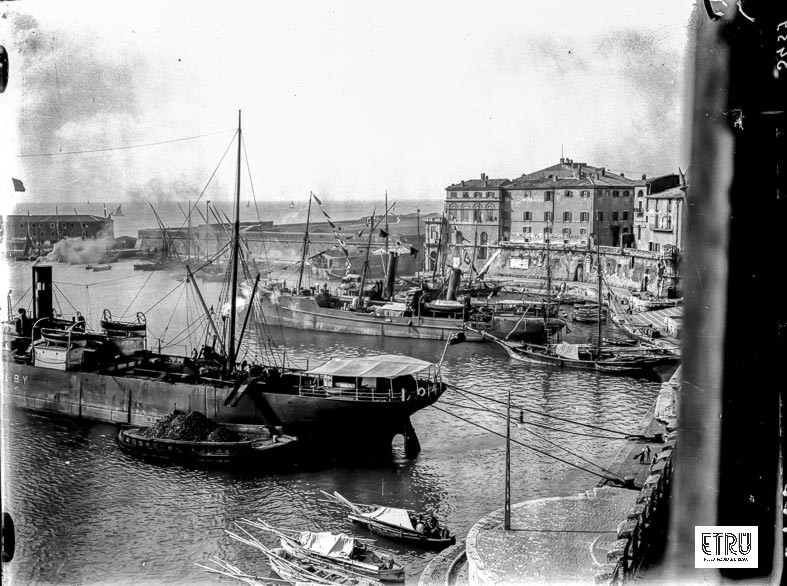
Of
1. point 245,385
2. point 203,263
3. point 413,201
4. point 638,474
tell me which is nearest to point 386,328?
point 203,263

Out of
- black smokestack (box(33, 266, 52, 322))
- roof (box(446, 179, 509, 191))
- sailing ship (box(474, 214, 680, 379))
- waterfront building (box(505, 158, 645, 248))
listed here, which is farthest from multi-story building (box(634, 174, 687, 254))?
black smokestack (box(33, 266, 52, 322))

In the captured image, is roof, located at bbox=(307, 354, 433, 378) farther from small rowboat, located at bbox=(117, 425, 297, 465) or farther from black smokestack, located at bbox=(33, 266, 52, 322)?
black smokestack, located at bbox=(33, 266, 52, 322)

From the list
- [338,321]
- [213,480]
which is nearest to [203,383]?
[213,480]

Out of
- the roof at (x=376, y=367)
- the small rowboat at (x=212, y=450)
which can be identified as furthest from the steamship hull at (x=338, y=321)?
the small rowboat at (x=212, y=450)

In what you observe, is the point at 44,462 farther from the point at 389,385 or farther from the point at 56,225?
the point at 389,385

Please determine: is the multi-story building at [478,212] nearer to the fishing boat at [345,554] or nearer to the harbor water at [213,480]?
the harbor water at [213,480]

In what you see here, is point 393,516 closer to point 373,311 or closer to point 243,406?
point 243,406
